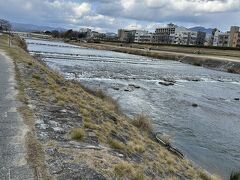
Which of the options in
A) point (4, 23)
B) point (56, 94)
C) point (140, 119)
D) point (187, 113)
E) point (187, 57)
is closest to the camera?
point (56, 94)

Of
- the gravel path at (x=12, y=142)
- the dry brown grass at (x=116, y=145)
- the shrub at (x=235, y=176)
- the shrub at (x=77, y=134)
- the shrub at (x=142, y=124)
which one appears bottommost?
the shrub at (x=235, y=176)

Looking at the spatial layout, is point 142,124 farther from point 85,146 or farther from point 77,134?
point 85,146

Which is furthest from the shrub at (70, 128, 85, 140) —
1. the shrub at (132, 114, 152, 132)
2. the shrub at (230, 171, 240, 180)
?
the shrub at (132, 114, 152, 132)

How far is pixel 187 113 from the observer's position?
27.5 m

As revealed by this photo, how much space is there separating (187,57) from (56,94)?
8298 cm

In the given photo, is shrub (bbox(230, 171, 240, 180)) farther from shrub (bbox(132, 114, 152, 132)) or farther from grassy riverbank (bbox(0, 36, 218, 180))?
shrub (bbox(132, 114, 152, 132))

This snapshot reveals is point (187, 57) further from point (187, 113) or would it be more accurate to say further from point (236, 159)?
point (236, 159)

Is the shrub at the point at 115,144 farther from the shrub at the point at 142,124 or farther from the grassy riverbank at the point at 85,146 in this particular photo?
the shrub at the point at 142,124

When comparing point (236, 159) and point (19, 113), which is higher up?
point (19, 113)

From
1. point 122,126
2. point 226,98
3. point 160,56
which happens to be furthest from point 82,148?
point 160,56

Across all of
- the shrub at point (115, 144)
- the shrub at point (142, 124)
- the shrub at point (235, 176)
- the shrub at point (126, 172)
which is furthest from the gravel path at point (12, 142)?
the shrub at point (235, 176)

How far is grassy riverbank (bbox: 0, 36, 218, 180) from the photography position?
8.93 m

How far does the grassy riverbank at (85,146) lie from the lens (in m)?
8.93

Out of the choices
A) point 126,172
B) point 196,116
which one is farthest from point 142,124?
point 126,172
